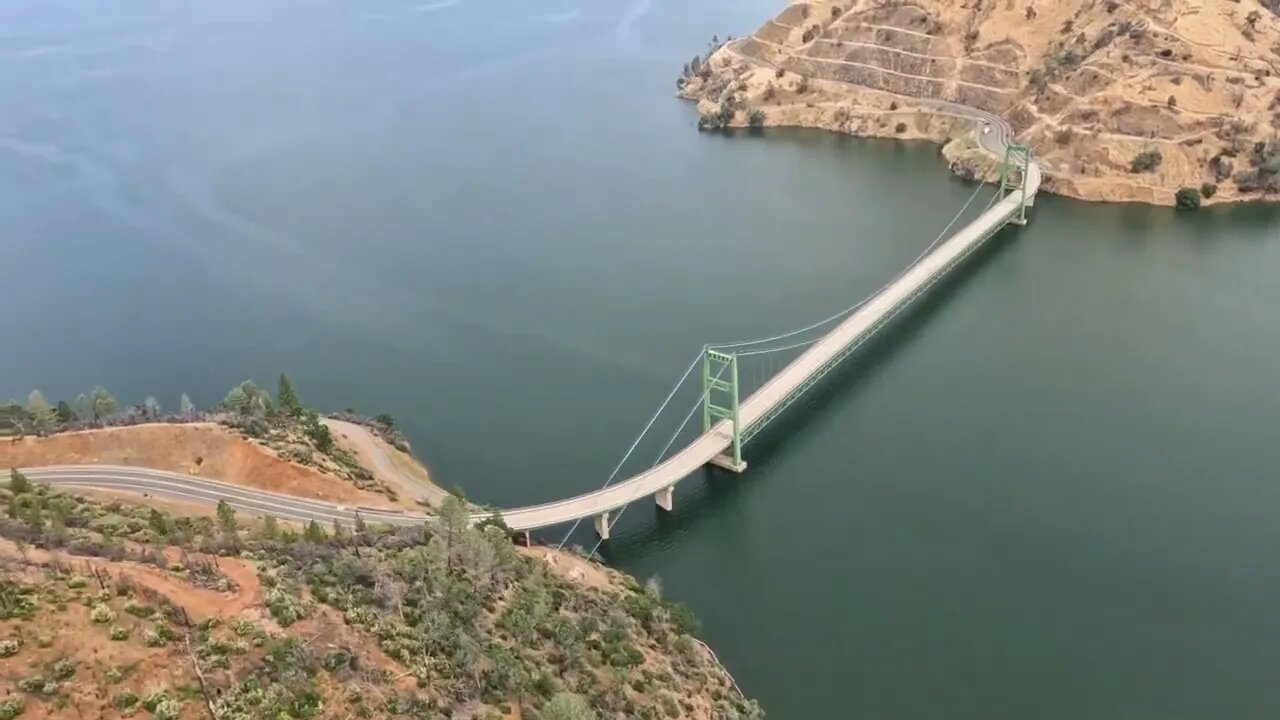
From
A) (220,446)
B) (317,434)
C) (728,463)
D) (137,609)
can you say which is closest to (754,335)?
(728,463)

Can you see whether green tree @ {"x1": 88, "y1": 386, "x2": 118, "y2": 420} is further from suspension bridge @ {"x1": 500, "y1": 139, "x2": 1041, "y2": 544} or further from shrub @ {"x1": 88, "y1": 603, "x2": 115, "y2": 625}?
shrub @ {"x1": 88, "y1": 603, "x2": 115, "y2": 625}

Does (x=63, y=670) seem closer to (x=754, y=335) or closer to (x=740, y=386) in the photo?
(x=740, y=386)

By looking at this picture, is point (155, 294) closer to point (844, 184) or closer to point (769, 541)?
point (769, 541)

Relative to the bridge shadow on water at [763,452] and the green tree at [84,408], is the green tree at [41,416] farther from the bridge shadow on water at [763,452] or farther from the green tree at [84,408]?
the bridge shadow on water at [763,452]

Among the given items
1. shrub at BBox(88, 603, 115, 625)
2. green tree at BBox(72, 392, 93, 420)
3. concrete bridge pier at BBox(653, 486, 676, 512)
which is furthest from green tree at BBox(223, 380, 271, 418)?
shrub at BBox(88, 603, 115, 625)

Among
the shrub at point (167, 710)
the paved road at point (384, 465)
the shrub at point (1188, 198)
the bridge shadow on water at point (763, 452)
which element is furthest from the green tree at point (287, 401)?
the shrub at point (1188, 198)
